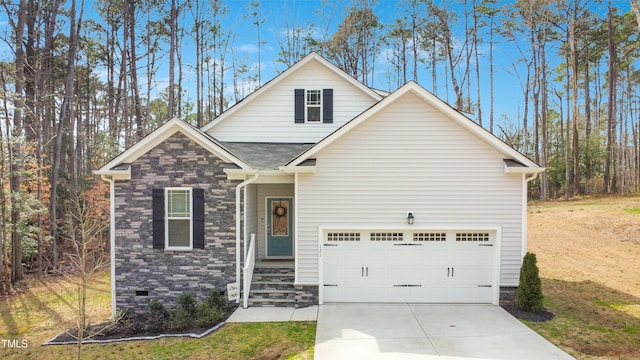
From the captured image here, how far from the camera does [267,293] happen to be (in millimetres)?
9844

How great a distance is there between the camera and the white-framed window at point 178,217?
9648 mm

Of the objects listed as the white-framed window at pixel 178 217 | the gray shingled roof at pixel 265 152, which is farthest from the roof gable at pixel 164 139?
the white-framed window at pixel 178 217

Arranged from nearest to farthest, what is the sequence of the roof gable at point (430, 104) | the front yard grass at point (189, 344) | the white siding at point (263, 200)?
the front yard grass at point (189, 344) < the roof gable at point (430, 104) < the white siding at point (263, 200)

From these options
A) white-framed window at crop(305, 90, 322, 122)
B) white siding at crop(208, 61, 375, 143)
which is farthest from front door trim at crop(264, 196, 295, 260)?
white-framed window at crop(305, 90, 322, 122)

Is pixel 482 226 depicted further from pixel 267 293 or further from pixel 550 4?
pixel 550 4

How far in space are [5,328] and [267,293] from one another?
664 centimetres

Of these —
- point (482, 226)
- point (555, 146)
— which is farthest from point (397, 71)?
point (482, 226)

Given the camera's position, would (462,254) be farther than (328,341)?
Yes

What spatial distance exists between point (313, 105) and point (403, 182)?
15.4 ft

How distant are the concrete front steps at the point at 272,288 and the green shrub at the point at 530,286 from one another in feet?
19.0

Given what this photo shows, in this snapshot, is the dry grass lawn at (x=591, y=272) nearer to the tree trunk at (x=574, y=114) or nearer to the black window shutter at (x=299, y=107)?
the tree trunk at (x=574, y=114)

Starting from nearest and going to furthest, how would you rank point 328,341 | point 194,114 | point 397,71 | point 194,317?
point 328,341 → point 194,317 → point 397,71 → point 194,114

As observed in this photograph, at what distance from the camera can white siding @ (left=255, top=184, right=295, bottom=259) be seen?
1164cm

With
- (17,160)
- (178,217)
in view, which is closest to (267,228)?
(178,217)
